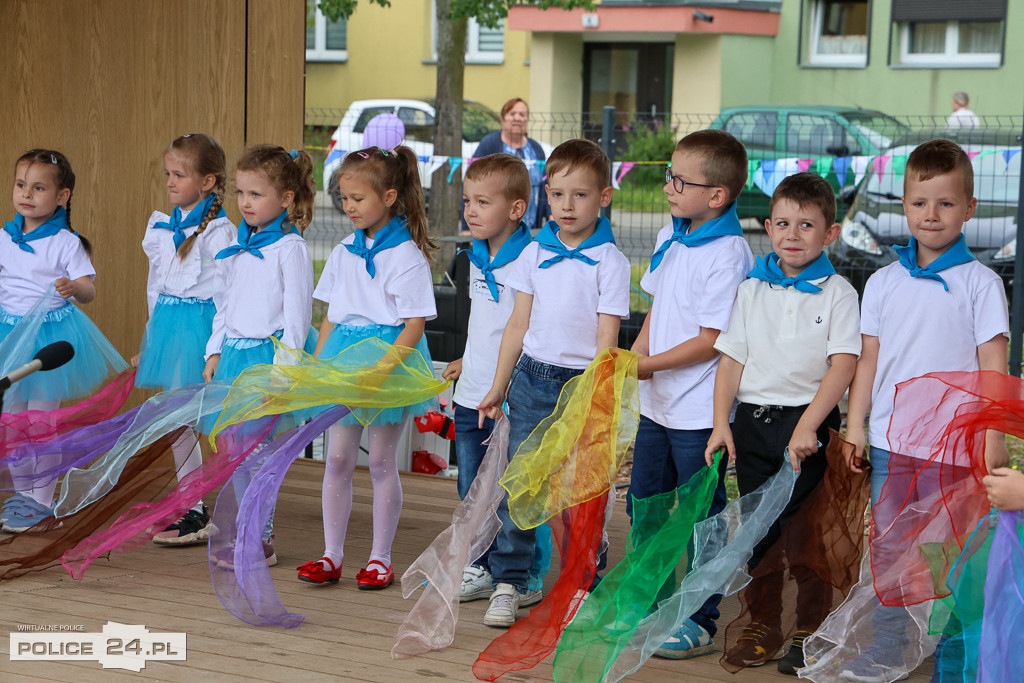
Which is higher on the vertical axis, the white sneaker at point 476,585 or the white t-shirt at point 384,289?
the white t-shirt at point 384,289

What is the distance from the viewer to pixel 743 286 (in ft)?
10.8

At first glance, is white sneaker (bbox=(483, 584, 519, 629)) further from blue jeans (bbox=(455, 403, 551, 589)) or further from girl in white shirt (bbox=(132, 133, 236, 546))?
girl in white shirt (bbox=(132, 133, 236, 546))

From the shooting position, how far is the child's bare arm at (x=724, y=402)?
3.21 m

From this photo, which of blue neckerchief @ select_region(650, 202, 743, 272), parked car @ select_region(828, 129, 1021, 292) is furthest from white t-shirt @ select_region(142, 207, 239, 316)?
parked car @ select_region(828, 129, 1021, 292)

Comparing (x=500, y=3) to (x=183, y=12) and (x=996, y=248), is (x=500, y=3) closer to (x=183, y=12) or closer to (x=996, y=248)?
(x=996, y=248)

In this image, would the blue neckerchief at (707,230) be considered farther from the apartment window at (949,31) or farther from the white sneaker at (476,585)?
the apartment window at (949,31)

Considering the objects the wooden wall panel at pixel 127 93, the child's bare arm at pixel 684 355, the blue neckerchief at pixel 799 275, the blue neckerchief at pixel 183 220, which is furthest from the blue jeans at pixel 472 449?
the wooden wall panel at pixel 127 93

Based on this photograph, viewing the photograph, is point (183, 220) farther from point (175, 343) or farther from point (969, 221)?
point (969, 221)

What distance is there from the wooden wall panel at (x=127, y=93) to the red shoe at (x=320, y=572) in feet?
6.54

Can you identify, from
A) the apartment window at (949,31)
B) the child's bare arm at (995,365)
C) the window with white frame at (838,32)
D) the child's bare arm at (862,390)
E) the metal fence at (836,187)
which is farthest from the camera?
the window with white frame at (838,32)

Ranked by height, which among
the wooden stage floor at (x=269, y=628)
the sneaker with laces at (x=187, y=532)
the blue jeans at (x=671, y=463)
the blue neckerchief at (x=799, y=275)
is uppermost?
the blue neckerchief at (x=799, y=275)

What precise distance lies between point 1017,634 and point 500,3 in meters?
10.9

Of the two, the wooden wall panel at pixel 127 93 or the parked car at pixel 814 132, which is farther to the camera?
the parked car at pixel 814 132

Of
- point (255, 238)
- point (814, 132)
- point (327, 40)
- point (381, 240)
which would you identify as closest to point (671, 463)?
point (381, 240)
